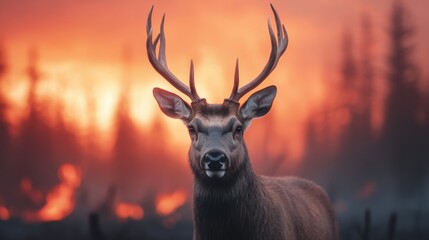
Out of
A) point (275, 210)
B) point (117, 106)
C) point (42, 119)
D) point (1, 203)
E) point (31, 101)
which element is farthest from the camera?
point (117, 106)

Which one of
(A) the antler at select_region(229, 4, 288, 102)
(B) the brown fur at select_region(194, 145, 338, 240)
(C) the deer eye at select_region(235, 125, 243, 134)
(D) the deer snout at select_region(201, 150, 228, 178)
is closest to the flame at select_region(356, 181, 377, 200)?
(A) the antler at select_region(229, 4, 288, 102)

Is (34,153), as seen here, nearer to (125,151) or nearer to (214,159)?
(125,151)

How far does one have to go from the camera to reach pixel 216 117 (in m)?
9.75

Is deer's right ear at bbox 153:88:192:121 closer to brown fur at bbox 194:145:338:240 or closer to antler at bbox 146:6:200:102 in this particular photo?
antler at bbox 146:6:200:102

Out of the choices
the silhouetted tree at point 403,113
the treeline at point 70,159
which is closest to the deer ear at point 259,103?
the treeline at point 70,159

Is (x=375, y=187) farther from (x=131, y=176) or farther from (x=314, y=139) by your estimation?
(x=131, y=176)

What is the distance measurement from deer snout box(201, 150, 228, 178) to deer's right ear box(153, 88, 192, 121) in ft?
4.06

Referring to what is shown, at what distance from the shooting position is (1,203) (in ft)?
182

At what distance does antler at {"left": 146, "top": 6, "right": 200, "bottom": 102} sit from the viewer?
A: 10281mm

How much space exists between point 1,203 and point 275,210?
4821cm

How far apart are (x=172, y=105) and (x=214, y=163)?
5.42 feet

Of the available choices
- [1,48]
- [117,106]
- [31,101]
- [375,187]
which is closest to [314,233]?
[1,48]

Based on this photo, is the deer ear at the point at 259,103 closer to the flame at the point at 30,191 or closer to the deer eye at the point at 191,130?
the deer eye at the point at 191,130

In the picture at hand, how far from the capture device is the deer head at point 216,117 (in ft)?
30.1
